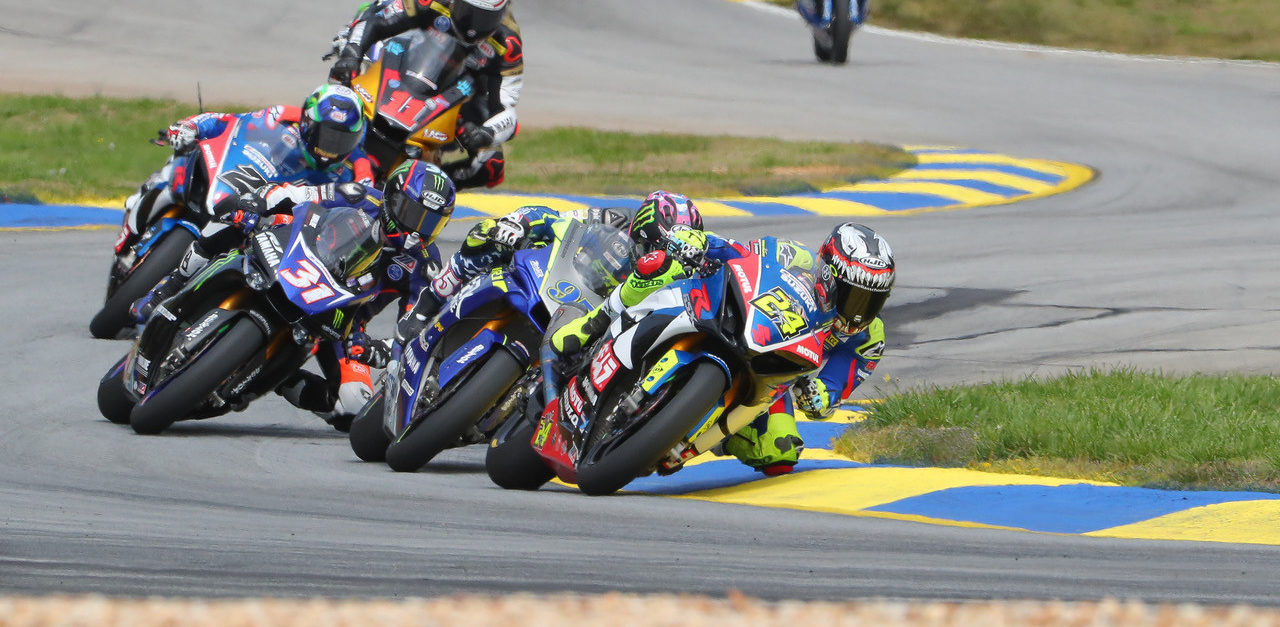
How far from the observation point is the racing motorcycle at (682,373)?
22.3 ft

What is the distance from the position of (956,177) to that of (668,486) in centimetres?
1168

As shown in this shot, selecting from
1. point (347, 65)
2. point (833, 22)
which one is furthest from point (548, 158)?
point (833, 22)

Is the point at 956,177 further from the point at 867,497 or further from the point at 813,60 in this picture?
the point at 867,497

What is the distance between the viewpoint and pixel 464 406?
295 inches

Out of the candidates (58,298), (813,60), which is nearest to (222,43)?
(813,60)

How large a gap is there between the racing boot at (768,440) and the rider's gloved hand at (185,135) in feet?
12.5

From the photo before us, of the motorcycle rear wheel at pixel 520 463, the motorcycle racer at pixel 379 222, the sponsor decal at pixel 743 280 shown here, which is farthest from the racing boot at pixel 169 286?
the sponsor decal at pixel 743 280

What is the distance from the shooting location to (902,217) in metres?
16.5

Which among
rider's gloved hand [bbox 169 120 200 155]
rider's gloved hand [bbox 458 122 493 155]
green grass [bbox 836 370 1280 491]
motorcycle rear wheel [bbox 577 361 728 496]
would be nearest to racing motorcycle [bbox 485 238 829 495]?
motorcycle rear wheel [bbox 577 361 728 496]

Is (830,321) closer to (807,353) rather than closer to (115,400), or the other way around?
(807,353)

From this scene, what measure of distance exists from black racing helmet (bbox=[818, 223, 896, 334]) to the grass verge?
10.3 metres

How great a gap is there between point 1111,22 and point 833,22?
8.24 m

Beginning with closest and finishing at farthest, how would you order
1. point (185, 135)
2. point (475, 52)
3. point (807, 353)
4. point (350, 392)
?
1. point (807, 353)
2. point (350, 392)
3. point (185, 135)
4. point (475, 52)

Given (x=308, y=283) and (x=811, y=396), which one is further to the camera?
(x=308, y=283)
